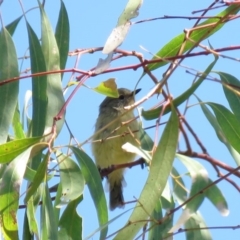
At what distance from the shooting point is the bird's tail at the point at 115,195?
4.86 meters

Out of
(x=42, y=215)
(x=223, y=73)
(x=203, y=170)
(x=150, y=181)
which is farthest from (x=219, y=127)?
(x=42, y=215)

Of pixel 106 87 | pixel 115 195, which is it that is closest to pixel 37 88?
pixel 106 87

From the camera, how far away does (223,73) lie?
7.93ft

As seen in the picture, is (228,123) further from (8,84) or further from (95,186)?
(8,84)

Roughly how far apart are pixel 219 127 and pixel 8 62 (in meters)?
0.78

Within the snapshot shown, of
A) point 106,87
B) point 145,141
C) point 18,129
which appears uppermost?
point 18,129

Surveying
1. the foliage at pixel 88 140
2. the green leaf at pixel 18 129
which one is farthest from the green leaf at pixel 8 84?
the green leaf at pixel 18 129

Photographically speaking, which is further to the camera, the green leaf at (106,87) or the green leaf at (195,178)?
the green leaf at (106,87)

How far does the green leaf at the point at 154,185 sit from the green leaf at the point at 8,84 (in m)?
0.53

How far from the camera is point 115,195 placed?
16.2ft

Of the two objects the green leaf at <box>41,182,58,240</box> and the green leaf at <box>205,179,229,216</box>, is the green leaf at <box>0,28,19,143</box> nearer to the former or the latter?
the green leaf at <box>41,182,58,240</box>

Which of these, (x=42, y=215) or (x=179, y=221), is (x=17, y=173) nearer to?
(x=42, y=215)

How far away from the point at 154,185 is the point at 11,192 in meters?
0.46

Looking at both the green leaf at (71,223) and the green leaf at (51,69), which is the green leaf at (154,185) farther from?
the green leaf at (71,223)
